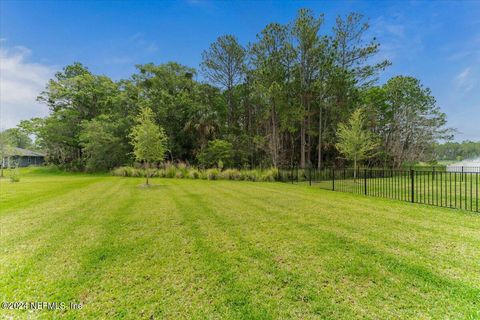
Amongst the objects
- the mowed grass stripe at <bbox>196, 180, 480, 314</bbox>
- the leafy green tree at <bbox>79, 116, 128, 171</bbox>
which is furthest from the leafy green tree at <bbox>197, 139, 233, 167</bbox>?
the mowed grass stripe at <bbox>196, 180, 480, 314</bbox>

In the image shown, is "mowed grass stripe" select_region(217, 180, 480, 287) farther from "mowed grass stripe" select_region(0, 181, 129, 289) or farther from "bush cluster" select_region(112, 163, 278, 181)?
"bush cluster" select_region(112, 163, 278, 181)

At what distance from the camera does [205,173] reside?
15305mm

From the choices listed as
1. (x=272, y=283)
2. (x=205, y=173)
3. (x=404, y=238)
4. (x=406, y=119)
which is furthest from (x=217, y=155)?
(x=406, y=119)

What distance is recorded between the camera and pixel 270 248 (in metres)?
3.47

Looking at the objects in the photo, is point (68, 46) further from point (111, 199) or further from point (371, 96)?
point (371, 96)

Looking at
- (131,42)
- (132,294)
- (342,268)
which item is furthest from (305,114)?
(132,294)

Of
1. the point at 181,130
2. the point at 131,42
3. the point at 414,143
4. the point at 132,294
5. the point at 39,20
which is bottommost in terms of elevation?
the point at 132,294

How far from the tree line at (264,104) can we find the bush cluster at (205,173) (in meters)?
3.08

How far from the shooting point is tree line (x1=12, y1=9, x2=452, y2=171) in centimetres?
1735

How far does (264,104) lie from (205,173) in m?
9.68

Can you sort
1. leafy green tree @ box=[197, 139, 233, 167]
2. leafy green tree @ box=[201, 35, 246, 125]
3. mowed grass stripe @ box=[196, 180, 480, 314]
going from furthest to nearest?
leafy green tree @ box=[201, 35, 246, 125] < leafy green tree @ box=[197, 139, 233, 167] < mowed grass stripe @ box=[196, 180, 480, 314]

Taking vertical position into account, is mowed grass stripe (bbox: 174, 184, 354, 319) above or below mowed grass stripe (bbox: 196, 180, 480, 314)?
below

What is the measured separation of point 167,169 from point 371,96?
22.8 metres

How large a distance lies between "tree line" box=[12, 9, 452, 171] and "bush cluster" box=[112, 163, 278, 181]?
10.1 ft
